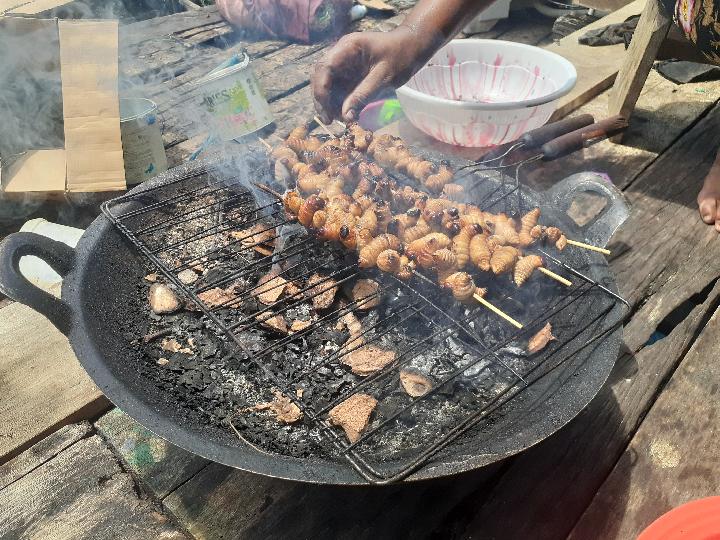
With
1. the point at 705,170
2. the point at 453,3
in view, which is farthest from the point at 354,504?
the point at 705,170

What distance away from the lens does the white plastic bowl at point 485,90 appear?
3.55m

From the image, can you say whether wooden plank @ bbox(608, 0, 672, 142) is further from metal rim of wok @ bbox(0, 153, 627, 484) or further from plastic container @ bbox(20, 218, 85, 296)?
plastic container @ bbox(20, 218, 85, 296)

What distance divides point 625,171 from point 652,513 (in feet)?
8.56

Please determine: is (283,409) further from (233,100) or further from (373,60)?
(233,100)

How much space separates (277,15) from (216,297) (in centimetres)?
535

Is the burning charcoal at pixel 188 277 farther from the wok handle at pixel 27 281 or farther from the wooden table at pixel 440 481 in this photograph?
the wooden table at pixel 440 481

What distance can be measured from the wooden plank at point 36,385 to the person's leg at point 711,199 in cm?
365

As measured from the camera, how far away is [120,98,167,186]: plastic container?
3.90 metres

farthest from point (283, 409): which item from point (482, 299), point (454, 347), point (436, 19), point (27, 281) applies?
point (436, 19)

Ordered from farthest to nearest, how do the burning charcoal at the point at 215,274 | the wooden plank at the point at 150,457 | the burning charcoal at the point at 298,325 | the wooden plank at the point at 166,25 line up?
the wooden plank at the point at 166,25 < the burning charcoal at the point at 215,274 < the burning charcoal at the point at 298,325 < the wooden plank at the point at 150,457

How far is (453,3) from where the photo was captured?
3.23m

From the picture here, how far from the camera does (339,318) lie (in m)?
2.39

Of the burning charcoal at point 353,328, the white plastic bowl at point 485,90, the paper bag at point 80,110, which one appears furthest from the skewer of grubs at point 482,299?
the paper bag at point 80,110

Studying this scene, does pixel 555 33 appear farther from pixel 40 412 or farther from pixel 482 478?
pixel 40 412
